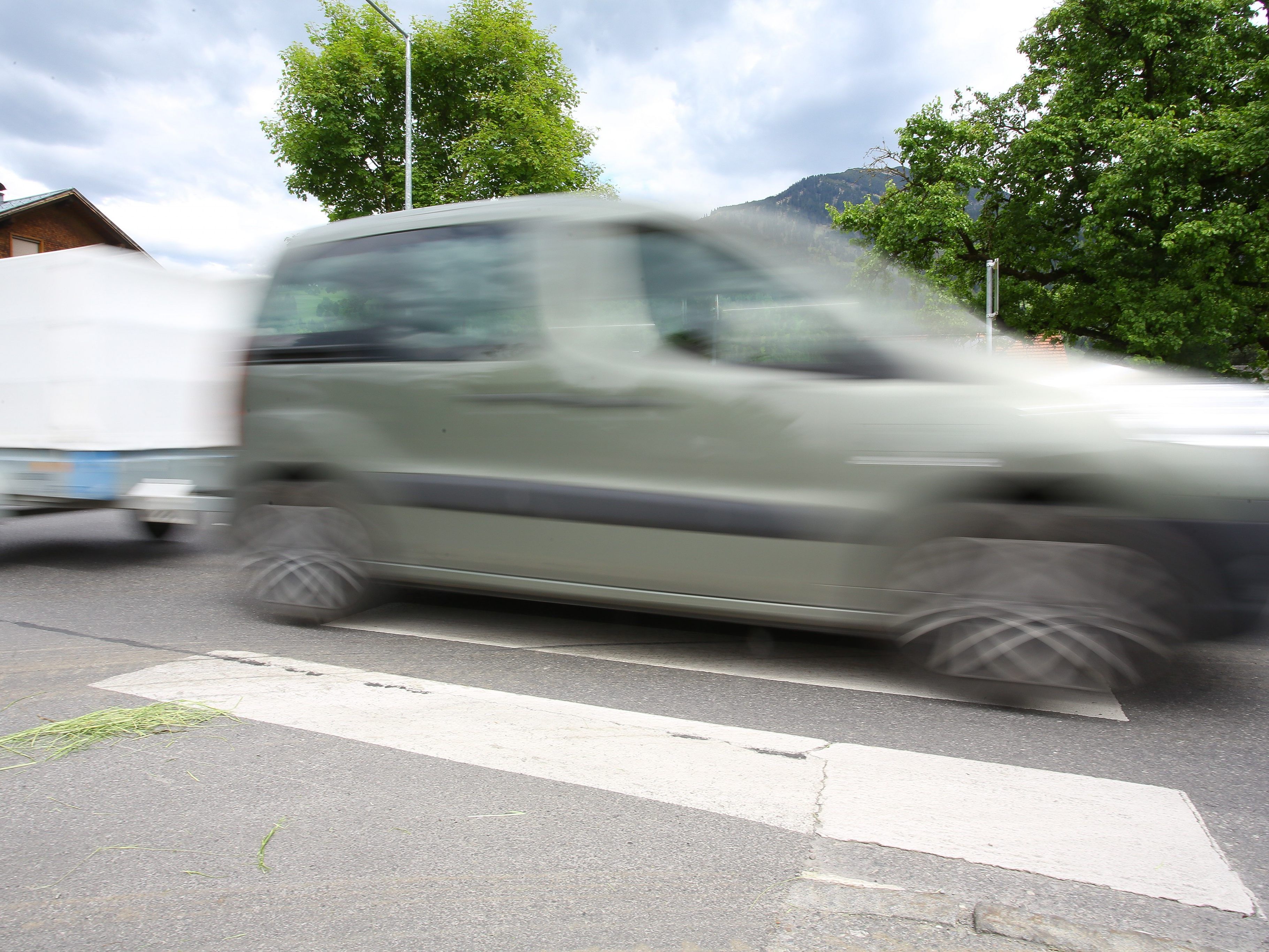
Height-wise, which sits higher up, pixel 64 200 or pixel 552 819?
pixel 64 200

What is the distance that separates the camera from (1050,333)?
22.9 meters

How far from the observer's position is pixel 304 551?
4395mm

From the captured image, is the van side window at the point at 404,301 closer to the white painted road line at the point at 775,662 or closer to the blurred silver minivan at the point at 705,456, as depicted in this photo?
the blurred silver minivan at the point at 705,456

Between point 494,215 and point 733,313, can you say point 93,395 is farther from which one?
point 733,313

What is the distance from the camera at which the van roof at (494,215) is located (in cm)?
368

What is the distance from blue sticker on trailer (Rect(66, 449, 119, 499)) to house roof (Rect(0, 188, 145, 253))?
80.3 feet

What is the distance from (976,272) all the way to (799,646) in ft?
75.3

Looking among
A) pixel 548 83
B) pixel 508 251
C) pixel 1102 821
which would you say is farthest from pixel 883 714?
pixel 548 83

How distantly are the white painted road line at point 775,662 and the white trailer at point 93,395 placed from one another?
7.93 feet

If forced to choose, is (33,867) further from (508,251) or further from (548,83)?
(548,83)

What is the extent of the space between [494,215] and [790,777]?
2.65 meters

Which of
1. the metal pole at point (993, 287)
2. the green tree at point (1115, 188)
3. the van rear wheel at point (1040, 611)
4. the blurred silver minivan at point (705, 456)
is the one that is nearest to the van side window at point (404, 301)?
the blurred silver minivan at point (705, 456)

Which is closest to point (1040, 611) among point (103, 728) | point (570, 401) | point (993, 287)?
point (570, 401)

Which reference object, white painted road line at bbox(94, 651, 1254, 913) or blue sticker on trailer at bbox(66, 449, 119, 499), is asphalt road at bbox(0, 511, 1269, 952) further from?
blue sticker on trailer at bbox(66, 449, 119, 499)
